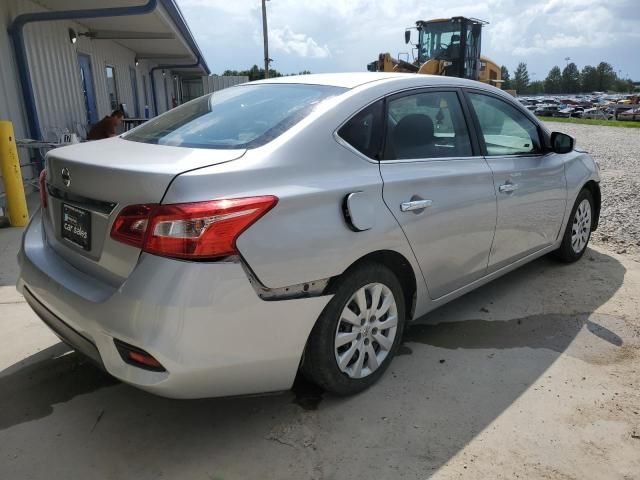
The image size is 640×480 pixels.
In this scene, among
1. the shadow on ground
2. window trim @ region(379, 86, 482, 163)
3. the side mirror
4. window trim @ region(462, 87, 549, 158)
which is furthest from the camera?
the side mirror

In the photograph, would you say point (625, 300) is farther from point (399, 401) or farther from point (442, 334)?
point (399, 401)

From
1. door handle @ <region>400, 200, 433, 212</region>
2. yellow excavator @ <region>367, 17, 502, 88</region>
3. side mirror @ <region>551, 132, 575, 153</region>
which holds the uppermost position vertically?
yellow excavator @ <region>367, 17, 502, 88</region>

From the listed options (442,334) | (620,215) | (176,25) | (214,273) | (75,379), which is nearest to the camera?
(214,273)

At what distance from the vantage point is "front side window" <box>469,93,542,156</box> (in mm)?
3473

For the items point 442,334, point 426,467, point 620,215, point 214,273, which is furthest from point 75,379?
point 620,215

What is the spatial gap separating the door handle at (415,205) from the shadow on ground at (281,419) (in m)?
0.96

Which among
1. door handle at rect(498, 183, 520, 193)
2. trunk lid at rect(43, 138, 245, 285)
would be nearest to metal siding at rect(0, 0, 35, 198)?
trunk lid at rect(43, 138, 245, 285)

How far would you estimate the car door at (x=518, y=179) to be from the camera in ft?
11.3

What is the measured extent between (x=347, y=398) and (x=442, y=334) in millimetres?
1025

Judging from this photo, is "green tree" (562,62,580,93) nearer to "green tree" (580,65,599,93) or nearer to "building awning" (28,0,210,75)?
"green tree" (580,65,599,93)

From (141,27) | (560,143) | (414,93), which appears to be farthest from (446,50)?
(414,93)

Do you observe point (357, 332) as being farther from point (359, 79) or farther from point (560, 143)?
point (560, 143)

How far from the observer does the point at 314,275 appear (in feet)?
7.50

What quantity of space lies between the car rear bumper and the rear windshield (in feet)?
2.33
